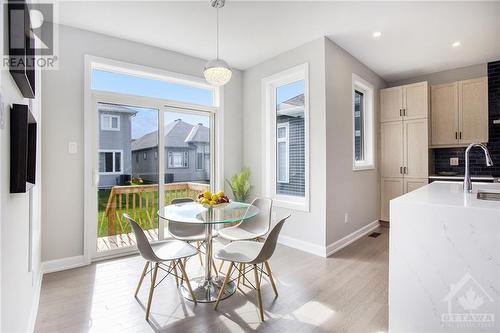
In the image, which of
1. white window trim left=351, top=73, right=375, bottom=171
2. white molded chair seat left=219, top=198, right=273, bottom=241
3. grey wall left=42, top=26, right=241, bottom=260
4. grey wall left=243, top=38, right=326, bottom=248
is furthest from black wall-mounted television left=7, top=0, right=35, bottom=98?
white window trim left=351, top=73, right=375, bottom=171

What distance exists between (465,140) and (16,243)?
5818 mm

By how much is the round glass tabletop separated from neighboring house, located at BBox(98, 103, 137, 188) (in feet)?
4.14

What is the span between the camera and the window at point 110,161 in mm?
3312

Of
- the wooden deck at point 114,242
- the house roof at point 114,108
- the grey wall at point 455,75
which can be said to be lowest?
the wooden deck at point 114,242

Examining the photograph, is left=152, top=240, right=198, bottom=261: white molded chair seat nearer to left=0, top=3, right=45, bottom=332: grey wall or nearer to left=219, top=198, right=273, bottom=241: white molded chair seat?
left=219, top=198, right=273, bottom=241: white molded chair seat

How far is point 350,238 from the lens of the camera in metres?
3.93

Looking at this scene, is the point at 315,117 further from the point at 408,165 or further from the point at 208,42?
the point at 408,165

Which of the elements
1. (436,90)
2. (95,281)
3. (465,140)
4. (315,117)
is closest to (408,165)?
(465,140)

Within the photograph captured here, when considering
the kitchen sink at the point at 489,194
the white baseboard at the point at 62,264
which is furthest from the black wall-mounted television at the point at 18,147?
the kitchen sink at the point at 489,194

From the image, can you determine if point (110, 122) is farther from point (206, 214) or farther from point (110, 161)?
point (206, 214)

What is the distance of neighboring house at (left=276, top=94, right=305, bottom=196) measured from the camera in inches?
154

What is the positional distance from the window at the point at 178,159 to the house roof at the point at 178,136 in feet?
0.36

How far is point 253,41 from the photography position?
3.52m

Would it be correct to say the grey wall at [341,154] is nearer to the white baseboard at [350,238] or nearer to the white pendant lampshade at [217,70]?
the white baseboard at [350,238]
